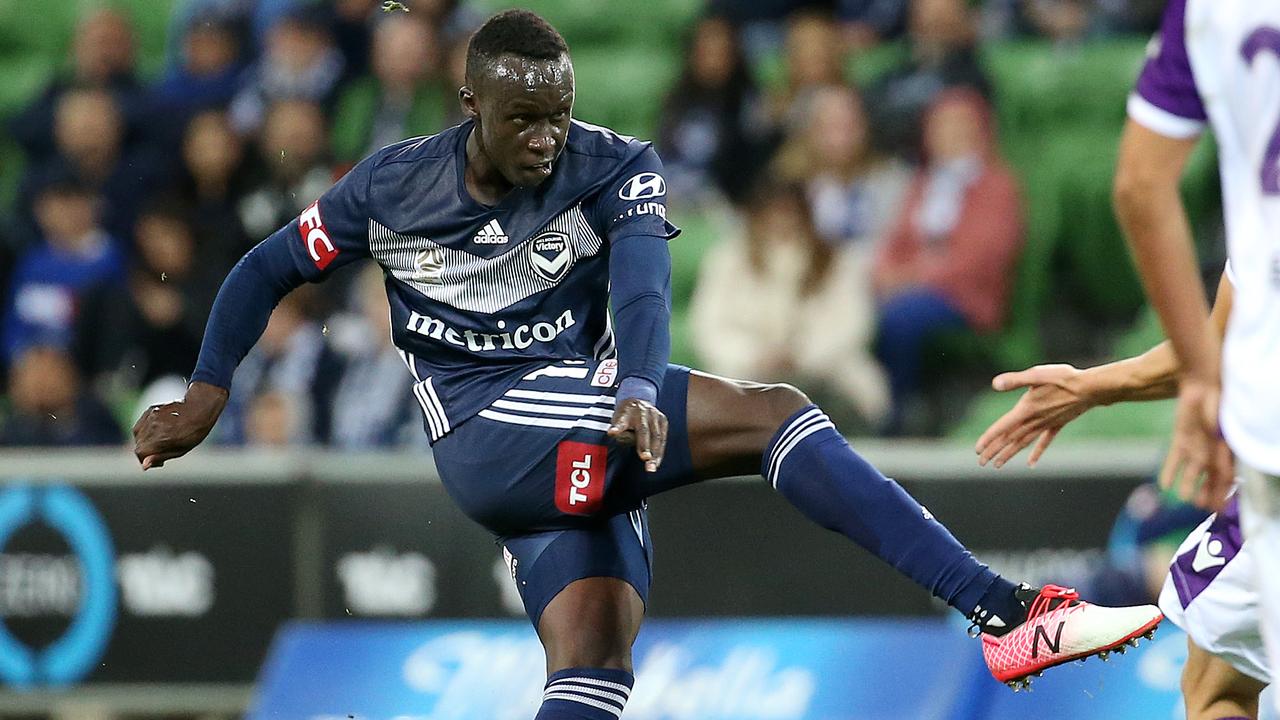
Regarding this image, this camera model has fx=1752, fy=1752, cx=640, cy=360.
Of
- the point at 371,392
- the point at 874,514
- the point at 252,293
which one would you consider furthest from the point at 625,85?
the point at 874,514

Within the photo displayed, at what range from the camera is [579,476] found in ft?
12.8

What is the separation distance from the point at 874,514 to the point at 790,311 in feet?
12.5

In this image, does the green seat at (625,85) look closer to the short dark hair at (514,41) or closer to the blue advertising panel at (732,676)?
the blue advertising panel at (732,676)

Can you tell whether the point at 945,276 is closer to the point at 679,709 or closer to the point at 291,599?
the point at 679,709

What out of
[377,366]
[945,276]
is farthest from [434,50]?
[945,276]

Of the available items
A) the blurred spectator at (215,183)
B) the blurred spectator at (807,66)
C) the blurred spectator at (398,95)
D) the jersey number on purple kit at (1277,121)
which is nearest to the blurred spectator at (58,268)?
the blurred spectator at (215,183)

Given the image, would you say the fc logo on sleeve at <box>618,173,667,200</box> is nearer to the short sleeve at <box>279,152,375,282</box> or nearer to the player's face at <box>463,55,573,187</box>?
the player's face at <box>463,55,573,187</box>

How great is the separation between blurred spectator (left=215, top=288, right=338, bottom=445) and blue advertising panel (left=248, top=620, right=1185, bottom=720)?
1.16m

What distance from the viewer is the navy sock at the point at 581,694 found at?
12.4 ft

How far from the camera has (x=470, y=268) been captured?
3.97m

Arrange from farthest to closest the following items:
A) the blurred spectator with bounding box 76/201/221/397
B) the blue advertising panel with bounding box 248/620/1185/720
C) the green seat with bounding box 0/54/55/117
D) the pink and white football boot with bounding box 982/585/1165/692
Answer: the green seat with bounding box 0/54/55/117
the blurred spectator with bounding box 76/201/221/397
the blue advertising panel with bounding box 248/620/1185/720
the pink and white football boot with bounding box 982/585/1165/692

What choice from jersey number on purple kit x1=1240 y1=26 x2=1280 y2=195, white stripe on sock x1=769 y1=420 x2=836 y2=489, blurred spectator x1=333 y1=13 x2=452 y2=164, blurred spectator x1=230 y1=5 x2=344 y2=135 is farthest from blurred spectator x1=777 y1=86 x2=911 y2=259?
jersey number on purple kit x1=1240 y1=26 x2=1280 y2=195

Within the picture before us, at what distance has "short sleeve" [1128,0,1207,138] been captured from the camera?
8.17 feet

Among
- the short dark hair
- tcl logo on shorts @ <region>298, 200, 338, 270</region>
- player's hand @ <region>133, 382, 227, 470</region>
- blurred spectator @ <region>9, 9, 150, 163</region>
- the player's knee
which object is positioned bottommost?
the player's knee
